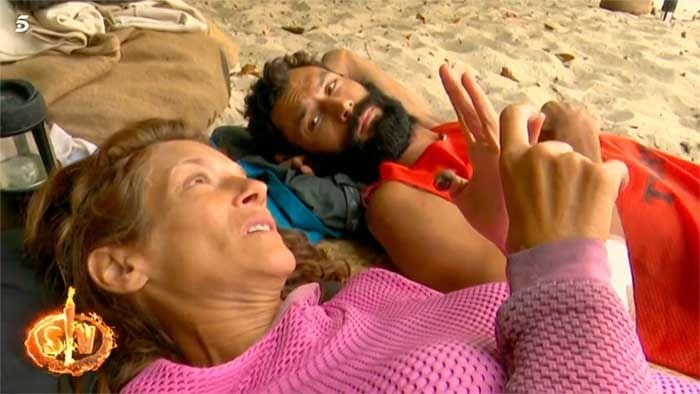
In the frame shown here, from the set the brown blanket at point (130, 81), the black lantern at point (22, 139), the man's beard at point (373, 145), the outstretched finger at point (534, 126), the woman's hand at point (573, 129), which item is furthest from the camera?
the man's beard at point (373, 145)

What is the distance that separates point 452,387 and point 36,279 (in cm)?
87

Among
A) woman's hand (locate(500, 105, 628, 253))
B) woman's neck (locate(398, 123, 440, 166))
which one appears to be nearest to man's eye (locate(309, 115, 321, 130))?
woman's neck (locate(398, 123, 440, 166))

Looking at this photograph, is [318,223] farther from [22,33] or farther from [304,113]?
[22,33]

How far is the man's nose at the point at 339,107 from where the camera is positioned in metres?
2.21

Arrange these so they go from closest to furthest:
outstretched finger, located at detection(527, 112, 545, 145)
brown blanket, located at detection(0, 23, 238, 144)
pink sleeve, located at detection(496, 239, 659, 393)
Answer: pink sleeve, located at detection(496, 239, 659, 393) < outstretched finger, located at detection(527, 112, 545, 145) < brown blanket, located at detection(0, 23, 238, 144)

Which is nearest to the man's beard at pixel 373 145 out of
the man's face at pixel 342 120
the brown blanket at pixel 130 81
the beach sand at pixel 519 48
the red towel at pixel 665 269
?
the man's face at pixel 342 120

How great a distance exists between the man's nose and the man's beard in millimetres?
18

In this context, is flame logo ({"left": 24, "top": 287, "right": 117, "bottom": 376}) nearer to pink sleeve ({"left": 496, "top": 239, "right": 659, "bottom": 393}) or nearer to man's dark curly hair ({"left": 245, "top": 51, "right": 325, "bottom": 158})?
pink sleeve ({"left": 496, "top": 239, "right": 659, "bottom": 393})

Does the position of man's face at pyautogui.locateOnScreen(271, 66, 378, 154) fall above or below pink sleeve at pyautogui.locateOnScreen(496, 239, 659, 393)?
below

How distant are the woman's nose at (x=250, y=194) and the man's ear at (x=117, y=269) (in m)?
0.19

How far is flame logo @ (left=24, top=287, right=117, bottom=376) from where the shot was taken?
1.27 meters

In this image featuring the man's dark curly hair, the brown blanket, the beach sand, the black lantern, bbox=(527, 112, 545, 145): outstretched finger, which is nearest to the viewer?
bbox=(527, 112, 545, 145): outstretched finger

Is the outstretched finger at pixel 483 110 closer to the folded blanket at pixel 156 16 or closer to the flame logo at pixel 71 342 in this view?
the flame logo at pixel 71 342

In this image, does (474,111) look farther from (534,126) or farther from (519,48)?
(519,48)
